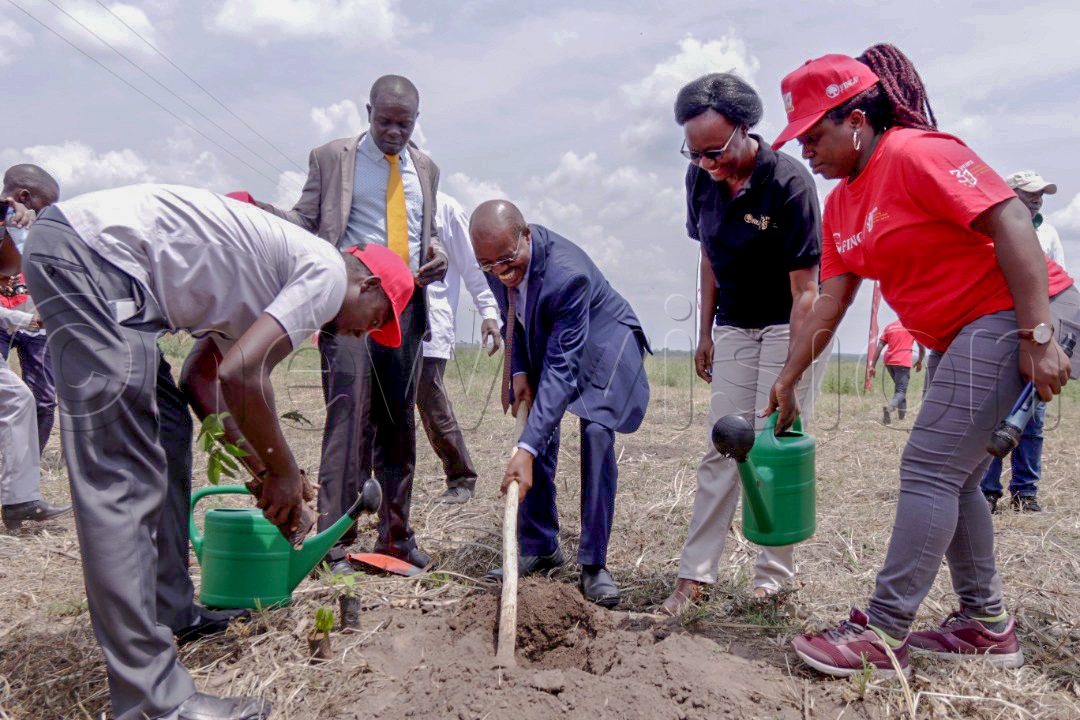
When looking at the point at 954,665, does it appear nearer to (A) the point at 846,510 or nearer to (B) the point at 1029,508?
(A) the point at 846,510

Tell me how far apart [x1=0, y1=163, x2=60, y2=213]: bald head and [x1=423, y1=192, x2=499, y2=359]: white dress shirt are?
7.22ft

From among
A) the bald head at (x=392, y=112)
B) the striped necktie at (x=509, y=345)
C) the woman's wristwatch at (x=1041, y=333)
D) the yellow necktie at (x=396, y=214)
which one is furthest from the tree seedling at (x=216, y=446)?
the woman's wristwatch at (x=1041, y=333)

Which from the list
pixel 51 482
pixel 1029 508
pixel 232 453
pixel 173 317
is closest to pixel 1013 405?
pixel 232 453

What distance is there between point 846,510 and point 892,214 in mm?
2917

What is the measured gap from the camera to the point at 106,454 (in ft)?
6.51

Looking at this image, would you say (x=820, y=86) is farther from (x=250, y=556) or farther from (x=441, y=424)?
(x=441, y=424)

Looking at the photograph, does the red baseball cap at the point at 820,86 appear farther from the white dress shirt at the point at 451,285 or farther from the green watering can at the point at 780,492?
the white dress shirt at the point at 451,285

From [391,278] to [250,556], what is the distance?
95cm

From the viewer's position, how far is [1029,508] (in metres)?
4.74


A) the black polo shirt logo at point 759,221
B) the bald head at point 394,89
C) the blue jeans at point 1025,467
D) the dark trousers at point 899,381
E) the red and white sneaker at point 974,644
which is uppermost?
the bald head at point 394,89

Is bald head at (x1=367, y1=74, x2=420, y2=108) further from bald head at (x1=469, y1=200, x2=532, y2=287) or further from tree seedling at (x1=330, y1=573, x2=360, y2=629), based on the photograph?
tree seedling at (x1=330, y1=573, x2=360, y2=629)

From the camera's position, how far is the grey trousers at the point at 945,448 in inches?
87.7

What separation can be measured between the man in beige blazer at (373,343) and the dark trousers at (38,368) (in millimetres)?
2351

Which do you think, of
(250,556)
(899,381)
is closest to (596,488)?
(250,556)
